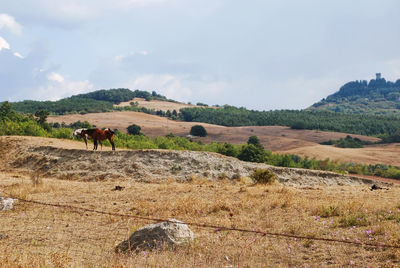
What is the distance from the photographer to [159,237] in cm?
806

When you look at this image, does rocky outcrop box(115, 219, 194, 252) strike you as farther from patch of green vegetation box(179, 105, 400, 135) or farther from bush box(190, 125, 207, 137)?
patch of green vegetation box(179, 105, 400, 135)

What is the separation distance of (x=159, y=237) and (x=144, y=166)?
44.2 ft

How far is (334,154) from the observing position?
68438mm

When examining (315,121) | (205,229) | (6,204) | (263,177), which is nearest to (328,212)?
(205,229)

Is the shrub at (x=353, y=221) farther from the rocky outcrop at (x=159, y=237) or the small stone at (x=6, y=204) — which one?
the small stone at (x=6, y=204)

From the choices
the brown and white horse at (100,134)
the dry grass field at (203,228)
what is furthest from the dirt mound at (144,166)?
the dry grass field at (203,228)

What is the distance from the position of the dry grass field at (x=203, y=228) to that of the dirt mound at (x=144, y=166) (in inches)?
149

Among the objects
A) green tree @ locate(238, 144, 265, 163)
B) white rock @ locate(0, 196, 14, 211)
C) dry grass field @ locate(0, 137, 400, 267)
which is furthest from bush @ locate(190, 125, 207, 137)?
white rock @ locate(0, 196, 14, 211)

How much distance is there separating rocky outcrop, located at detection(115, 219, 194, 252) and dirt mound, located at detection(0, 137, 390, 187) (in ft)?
39.2

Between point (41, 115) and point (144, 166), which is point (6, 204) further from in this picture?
point (41, 115)

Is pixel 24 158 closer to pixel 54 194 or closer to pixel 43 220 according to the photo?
pixel 54 194

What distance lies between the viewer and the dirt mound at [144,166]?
2098 cm

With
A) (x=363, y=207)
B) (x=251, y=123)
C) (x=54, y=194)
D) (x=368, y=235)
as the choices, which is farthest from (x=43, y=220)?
(x=251, y=123)

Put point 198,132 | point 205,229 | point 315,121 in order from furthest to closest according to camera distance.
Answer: point 315,121
point 198,132
point 205,229
